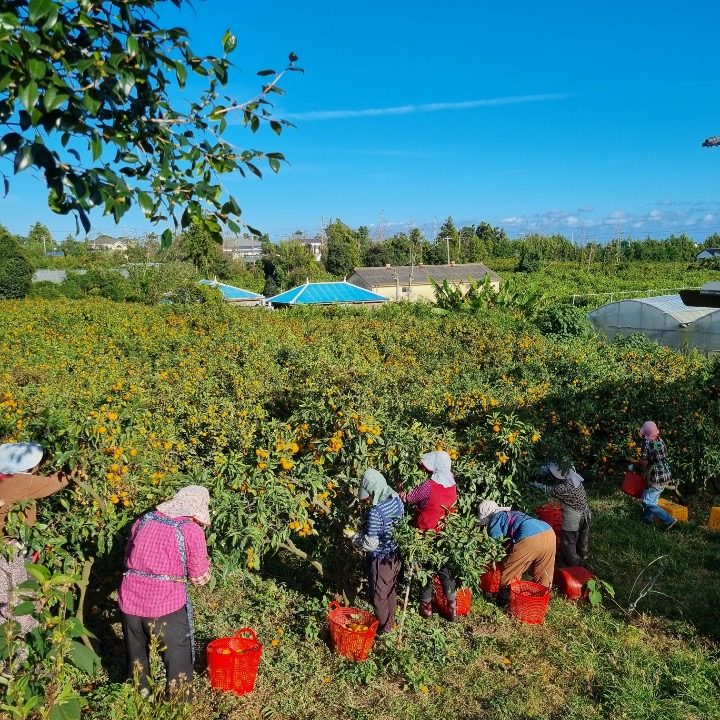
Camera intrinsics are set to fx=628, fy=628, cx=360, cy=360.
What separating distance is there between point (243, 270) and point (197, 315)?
38477 mm

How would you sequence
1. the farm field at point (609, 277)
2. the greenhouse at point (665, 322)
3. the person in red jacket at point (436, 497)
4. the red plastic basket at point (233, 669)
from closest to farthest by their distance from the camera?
the red plastic basket at point (233, 669) < the person in red jacket at point (436, 497) < the greenhouse at point (665, 322) < the farm field at point (609, 277)

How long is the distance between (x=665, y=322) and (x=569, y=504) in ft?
38.7

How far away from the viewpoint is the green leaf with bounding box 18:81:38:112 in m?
1.64

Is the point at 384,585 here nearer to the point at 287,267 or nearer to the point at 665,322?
the point at 665,322

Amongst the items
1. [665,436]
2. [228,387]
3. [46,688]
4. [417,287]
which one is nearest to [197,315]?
[228,387]

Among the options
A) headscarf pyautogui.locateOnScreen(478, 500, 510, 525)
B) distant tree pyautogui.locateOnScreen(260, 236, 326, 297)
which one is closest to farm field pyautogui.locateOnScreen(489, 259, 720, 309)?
distant tree pyautogui.locateOnScreen(260, 236, 326, 297)

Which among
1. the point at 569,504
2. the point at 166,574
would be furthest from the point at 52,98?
the point at 569,504

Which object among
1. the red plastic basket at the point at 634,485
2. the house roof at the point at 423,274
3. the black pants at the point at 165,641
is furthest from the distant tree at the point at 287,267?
the black pants at the point at 165,641

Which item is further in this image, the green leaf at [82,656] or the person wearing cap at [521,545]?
the person wearing cap at [521,545]

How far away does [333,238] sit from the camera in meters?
54.0

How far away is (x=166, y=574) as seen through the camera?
332 cm

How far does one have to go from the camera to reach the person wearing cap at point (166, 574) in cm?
331

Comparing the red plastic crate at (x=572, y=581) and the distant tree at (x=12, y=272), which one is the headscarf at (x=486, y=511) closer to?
the red plastic crate at (x=572, y=581)

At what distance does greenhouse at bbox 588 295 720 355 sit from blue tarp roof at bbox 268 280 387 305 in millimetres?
13749
